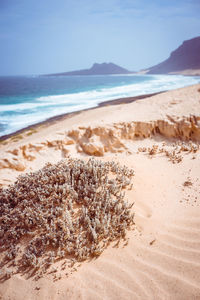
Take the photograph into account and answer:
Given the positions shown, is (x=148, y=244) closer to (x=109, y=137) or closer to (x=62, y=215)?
(x=62, y=215)

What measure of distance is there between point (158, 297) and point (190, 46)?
186989 millimetres

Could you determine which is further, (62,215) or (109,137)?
(109,137)

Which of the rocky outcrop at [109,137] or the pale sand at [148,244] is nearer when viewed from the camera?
the pale sand at [148,244]

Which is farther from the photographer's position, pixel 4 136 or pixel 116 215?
pixel 4 136

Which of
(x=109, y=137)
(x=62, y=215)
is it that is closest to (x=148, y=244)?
(x=62, y=215)

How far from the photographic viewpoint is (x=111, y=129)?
8.80 m

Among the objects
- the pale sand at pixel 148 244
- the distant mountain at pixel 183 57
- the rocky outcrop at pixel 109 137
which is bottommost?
the pale sand at pixel 148 244

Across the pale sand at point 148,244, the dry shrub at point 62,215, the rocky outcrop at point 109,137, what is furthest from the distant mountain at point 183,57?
the dry shrub at point 62,215

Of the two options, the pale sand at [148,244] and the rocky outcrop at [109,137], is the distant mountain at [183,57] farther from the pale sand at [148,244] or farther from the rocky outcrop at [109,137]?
the pale sand at [148,244]

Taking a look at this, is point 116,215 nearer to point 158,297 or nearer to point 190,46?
point 158,297

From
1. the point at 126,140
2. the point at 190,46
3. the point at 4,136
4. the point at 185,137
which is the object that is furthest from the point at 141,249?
the point at 190,46

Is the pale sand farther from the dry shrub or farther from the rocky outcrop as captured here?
the dry shrub

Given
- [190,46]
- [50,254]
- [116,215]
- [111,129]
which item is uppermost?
[190,46]

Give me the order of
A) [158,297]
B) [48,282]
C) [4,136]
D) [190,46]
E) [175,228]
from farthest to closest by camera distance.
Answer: [190,46] < [4,136] < [175,228] < [48,282] < [158,297]
